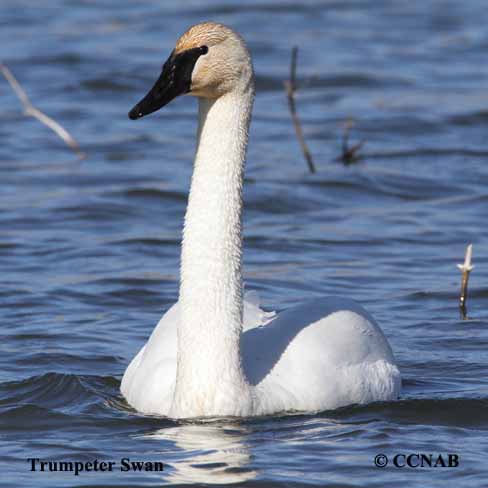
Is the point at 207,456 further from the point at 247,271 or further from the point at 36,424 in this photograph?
the point at 247,271

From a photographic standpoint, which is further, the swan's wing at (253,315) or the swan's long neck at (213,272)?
the swan's wing at (253,315)

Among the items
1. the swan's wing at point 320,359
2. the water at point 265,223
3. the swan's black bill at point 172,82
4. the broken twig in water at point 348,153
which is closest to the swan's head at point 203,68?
the swan's black bill at point 172,82

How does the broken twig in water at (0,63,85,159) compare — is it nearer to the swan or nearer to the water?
the water

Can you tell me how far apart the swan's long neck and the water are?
0.19 meters

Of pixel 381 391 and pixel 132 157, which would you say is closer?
pixel 381 391

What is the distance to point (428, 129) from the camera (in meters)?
16.1

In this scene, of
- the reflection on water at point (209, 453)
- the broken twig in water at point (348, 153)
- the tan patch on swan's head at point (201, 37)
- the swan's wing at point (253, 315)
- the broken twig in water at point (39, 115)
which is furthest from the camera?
the broken twig in water at point (348, 153)

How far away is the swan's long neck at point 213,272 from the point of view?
7207mm

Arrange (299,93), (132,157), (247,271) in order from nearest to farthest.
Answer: (247,271), (132,157), (299,93)

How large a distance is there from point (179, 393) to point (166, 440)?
0.24m

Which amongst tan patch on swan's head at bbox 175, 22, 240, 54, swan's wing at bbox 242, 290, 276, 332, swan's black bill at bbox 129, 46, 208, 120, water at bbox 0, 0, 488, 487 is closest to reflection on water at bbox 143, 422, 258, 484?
water at bbox 0, 0, 488, 487

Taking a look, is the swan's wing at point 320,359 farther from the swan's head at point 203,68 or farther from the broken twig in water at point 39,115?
the broken twig in water at point 39,115

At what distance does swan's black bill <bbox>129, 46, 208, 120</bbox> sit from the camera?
6.94 meters

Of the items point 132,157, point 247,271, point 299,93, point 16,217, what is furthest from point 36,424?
point 299,93
